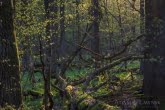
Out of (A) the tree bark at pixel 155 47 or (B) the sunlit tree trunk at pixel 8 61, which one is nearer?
(A) the tree bark at pixel 155 47

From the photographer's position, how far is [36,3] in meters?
15.6

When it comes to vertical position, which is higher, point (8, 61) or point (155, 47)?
point (155, 47)

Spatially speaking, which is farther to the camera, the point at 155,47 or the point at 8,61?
the point at 8,61

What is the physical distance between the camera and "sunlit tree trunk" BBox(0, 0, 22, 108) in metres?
9.23

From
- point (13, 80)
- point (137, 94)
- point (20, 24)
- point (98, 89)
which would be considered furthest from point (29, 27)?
point (137, 94)

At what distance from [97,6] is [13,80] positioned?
38.7 ft

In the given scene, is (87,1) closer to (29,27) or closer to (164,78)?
(29,27)

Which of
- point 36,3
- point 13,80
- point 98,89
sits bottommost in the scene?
point 98,89

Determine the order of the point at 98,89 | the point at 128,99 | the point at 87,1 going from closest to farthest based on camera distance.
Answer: the point at 128,99 < the point at 98,89 < the point at 87,1

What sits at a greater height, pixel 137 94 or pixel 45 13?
pixel 45 13

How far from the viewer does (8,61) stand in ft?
30.7

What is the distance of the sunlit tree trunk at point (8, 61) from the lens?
9.23 m

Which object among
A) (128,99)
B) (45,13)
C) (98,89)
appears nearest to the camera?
(128,99)

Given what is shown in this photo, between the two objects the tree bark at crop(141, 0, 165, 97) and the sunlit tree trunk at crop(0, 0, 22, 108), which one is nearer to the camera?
the tree bark at crop(141, 0, 165, 97)
